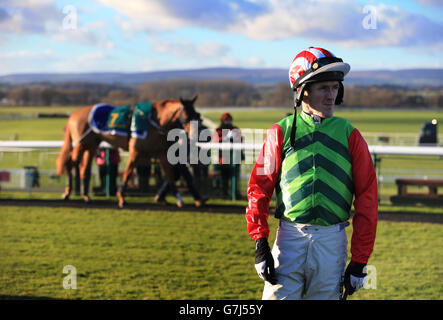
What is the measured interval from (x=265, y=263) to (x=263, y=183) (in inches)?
12.1

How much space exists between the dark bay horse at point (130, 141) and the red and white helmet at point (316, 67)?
475cm

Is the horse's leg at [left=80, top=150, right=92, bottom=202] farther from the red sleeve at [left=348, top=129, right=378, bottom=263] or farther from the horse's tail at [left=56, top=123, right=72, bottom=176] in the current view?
the red sleeve at [left=348, top=129, right=378, bottom=263]

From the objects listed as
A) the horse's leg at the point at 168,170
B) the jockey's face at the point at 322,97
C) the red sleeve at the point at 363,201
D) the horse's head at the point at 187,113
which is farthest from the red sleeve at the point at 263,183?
the horse's leg at the point at 168,170

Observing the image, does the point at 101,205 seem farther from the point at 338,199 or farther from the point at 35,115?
the point at 35,115

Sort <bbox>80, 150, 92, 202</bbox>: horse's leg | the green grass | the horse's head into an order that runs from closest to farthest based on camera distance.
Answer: the green grass
the horse's head
<bbox>80, 150, 92, 202</bbox>: horse's leg

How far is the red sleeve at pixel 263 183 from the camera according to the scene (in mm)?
2029

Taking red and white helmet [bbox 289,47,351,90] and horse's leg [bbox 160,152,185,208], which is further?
horse's leg [bbox 160,152,185,208]

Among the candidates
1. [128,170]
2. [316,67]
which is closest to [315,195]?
[316,67]

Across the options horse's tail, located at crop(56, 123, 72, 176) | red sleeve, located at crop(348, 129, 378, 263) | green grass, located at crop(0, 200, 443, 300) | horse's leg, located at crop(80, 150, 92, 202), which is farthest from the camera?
horse's leg, located at crop(80, 150, 92, 202)

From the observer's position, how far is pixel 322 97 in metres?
2.05

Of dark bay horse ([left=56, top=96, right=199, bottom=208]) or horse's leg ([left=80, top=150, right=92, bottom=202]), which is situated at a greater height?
dark bay horse ([left=56, top=96, right=199, bottom=208])

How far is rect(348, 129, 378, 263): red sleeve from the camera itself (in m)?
1.98

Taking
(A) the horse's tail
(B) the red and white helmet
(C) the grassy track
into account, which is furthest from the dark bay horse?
(B) the red and white helmet
